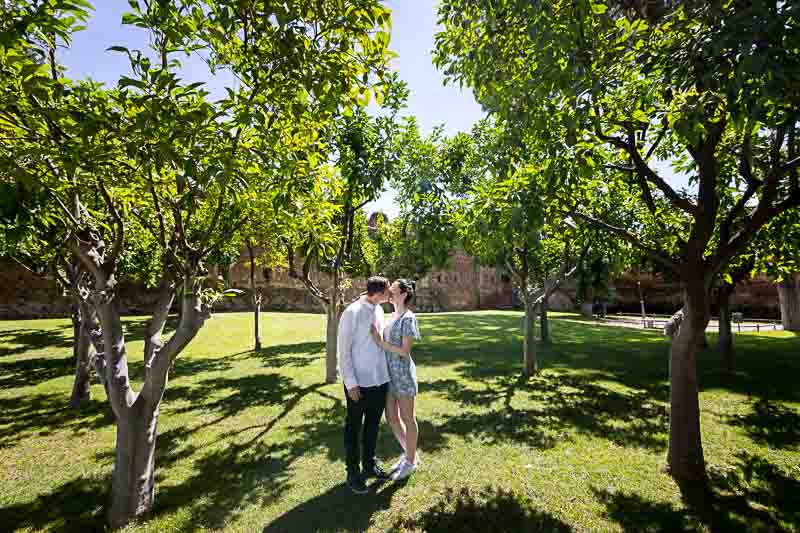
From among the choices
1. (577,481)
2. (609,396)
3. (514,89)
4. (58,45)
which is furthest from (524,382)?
(58,45)

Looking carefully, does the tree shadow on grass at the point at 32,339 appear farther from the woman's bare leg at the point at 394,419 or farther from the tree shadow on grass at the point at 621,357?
the woman's bare leg at the point at 394,419

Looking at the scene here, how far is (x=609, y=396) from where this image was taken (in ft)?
30.1

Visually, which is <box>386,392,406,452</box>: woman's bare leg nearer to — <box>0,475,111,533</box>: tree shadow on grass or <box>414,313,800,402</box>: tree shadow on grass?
<box>0,475,111,533</box>: tree shadow on grass

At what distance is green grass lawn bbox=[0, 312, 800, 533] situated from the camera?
4.19 m

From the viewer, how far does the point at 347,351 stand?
4.45m

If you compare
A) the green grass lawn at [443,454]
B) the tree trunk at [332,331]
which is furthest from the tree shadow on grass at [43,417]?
the tree trunk at [332,331]

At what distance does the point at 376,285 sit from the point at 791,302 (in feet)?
99.8

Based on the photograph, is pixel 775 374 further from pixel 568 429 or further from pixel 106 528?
pixel 106 528

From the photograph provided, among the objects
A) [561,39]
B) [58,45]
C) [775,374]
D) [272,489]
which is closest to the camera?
[58,45]

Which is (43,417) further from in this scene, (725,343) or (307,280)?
(725,343)

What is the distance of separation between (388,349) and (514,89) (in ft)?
10.9

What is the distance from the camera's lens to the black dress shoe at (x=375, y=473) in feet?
16.1

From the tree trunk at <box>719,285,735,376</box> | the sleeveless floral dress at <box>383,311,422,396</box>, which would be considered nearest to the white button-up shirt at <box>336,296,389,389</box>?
the sleeveless floral dress at <box>383,311,422,396</box>

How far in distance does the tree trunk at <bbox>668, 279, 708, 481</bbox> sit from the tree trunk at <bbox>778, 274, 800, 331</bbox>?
25611 mm
